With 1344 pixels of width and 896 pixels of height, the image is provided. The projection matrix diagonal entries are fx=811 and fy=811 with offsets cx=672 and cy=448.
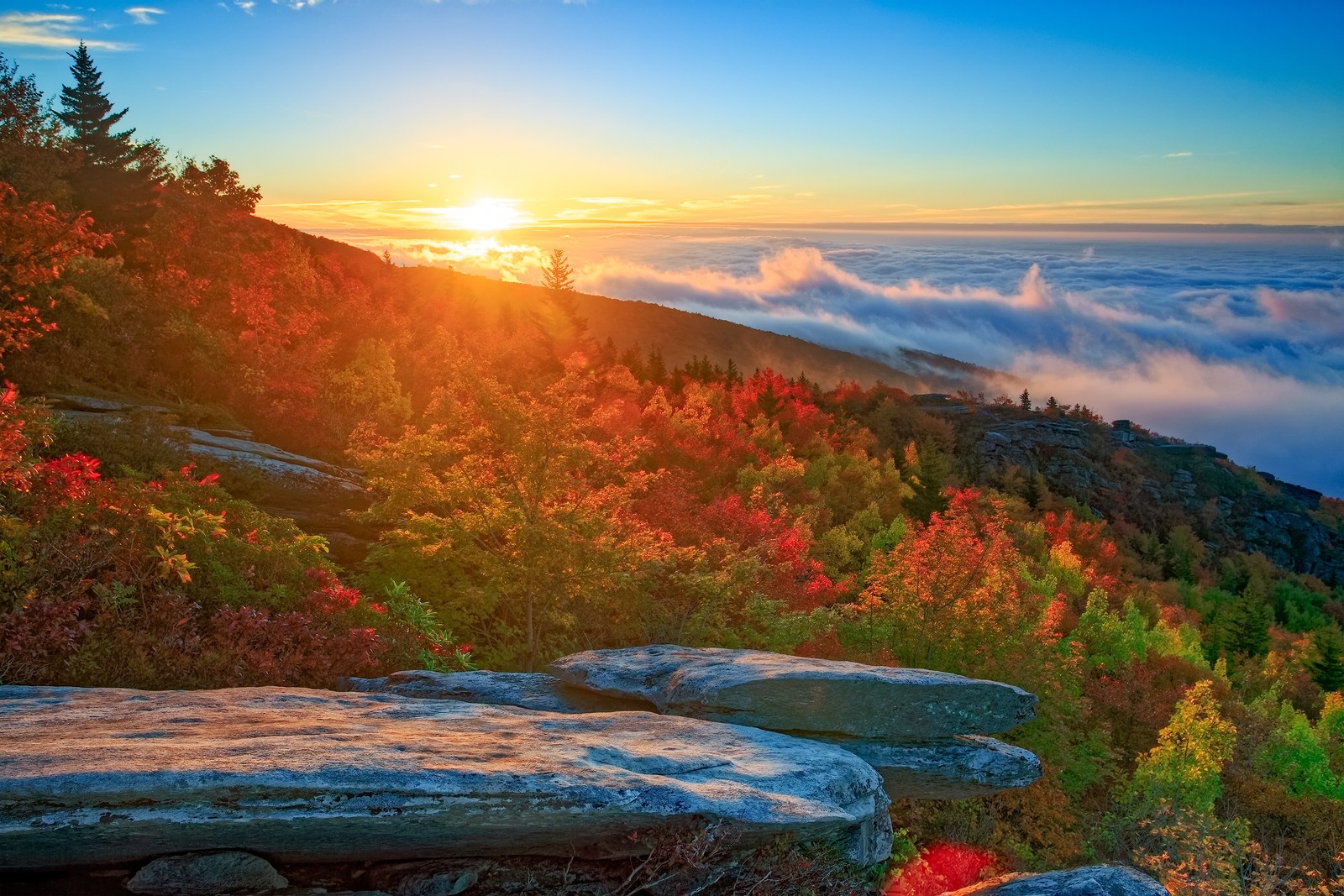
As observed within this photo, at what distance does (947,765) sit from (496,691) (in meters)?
7.38

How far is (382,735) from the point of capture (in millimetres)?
8047

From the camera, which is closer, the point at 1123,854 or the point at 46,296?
the point at 46,296

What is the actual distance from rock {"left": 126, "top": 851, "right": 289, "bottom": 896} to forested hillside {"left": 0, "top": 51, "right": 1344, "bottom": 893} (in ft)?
21.7

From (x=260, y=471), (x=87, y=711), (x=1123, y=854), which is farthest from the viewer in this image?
(x=1123, y=854)

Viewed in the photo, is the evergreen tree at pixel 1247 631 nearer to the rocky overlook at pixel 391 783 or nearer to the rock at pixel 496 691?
the rock at pixel 496 691

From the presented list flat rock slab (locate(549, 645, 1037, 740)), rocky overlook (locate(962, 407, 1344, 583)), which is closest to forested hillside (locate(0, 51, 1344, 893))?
flat rock slab (locate(549, 645, 1037, 740))

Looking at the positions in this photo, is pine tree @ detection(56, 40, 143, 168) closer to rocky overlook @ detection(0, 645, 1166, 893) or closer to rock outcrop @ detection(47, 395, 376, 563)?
rock outcrop @ detection(47, 395, 376, 563)

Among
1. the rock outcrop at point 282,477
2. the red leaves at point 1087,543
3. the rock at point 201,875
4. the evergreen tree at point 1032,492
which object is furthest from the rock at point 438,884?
the evergreen tree at point 1032,492

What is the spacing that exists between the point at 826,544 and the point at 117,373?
32.5 m

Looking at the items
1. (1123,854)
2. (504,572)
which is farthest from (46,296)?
(1123,854)

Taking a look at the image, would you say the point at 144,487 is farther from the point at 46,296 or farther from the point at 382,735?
the point at 46,296

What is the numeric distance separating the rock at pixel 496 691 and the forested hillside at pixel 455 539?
1.45 metres

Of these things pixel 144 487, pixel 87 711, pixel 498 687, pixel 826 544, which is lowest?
pixel 826 544

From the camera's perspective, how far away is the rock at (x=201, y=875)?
674 centimetres
